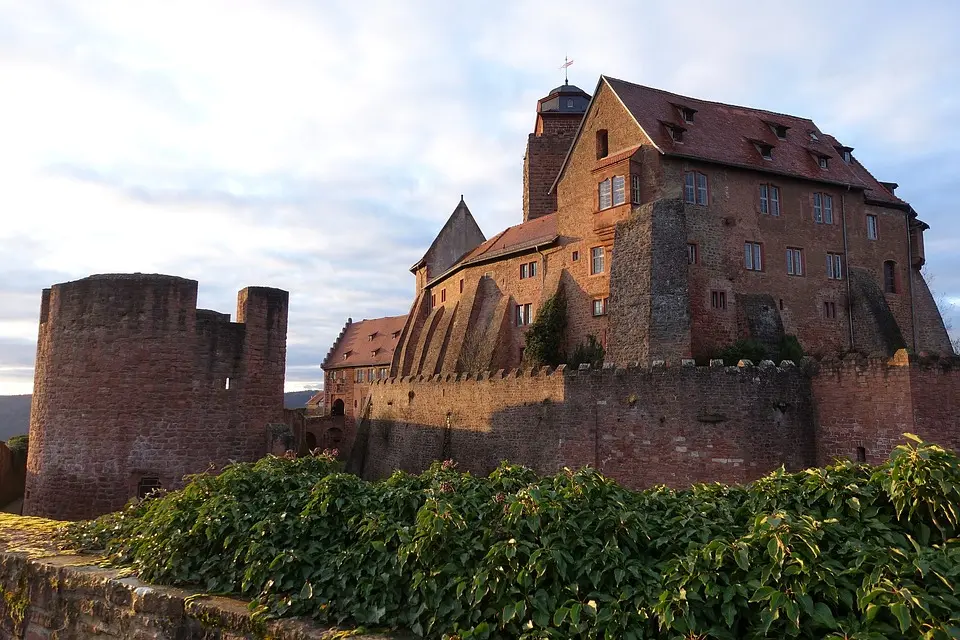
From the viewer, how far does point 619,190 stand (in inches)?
1166

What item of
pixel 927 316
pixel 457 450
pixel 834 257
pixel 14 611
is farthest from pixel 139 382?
pixel 927 316

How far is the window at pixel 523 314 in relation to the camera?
35.8 m

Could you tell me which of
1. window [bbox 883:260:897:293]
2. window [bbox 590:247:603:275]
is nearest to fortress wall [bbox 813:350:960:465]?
window [bbox 590:247:603:275]

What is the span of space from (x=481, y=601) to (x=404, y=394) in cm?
2736

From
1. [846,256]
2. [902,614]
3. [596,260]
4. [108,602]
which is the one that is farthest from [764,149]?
[108,602]

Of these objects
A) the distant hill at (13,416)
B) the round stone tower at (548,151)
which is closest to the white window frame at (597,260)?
the round stone tower at (548,151)

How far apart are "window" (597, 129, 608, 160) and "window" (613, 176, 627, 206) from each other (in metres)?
2.36

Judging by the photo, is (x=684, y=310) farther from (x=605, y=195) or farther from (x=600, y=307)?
(x=605, y=195)

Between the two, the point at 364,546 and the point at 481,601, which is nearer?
the point at 481,601

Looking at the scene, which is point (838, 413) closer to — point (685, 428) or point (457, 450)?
point (685, 428)

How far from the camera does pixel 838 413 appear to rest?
19.3 meters

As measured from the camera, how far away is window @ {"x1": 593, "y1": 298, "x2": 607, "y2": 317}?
102 ft

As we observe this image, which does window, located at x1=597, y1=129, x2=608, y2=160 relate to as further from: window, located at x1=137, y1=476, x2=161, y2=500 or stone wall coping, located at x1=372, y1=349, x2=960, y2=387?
window, located at x1=137, y1=476, x2=161, y2=500

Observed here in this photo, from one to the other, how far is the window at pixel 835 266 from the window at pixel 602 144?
12.2m
